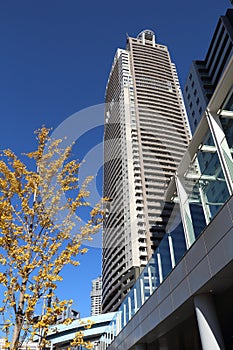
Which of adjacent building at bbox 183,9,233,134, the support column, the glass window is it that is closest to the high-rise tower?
adjacent building at bbox 183,9,233,134

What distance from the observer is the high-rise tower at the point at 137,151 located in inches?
2717

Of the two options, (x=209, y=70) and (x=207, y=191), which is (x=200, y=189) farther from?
(x=209, y=70)

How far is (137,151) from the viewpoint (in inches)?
3398

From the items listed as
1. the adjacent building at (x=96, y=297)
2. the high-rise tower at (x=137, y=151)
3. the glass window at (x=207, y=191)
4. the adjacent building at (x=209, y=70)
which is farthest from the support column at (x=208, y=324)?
the adjacent building at (x=96, y=297)

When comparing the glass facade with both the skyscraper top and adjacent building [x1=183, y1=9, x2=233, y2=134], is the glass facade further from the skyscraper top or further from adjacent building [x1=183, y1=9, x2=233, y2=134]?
the skyscraper top

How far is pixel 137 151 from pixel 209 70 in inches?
1504

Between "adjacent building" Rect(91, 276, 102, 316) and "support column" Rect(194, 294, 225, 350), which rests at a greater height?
"adjacent building" Rect(91, 276, 102, 316)

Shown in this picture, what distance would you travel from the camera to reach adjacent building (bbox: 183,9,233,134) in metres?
44.6

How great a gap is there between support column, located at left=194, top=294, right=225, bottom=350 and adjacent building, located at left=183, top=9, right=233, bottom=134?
43678 millimetres

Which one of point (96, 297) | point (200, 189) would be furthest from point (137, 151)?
point (96, 297)

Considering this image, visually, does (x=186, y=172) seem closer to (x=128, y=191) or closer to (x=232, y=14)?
(x=232, y=14)

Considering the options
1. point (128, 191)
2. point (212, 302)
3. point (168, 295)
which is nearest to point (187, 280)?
point (212, 302)

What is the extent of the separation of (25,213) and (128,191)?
72.3m

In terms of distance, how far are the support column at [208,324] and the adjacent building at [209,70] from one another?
4368 centimetres
